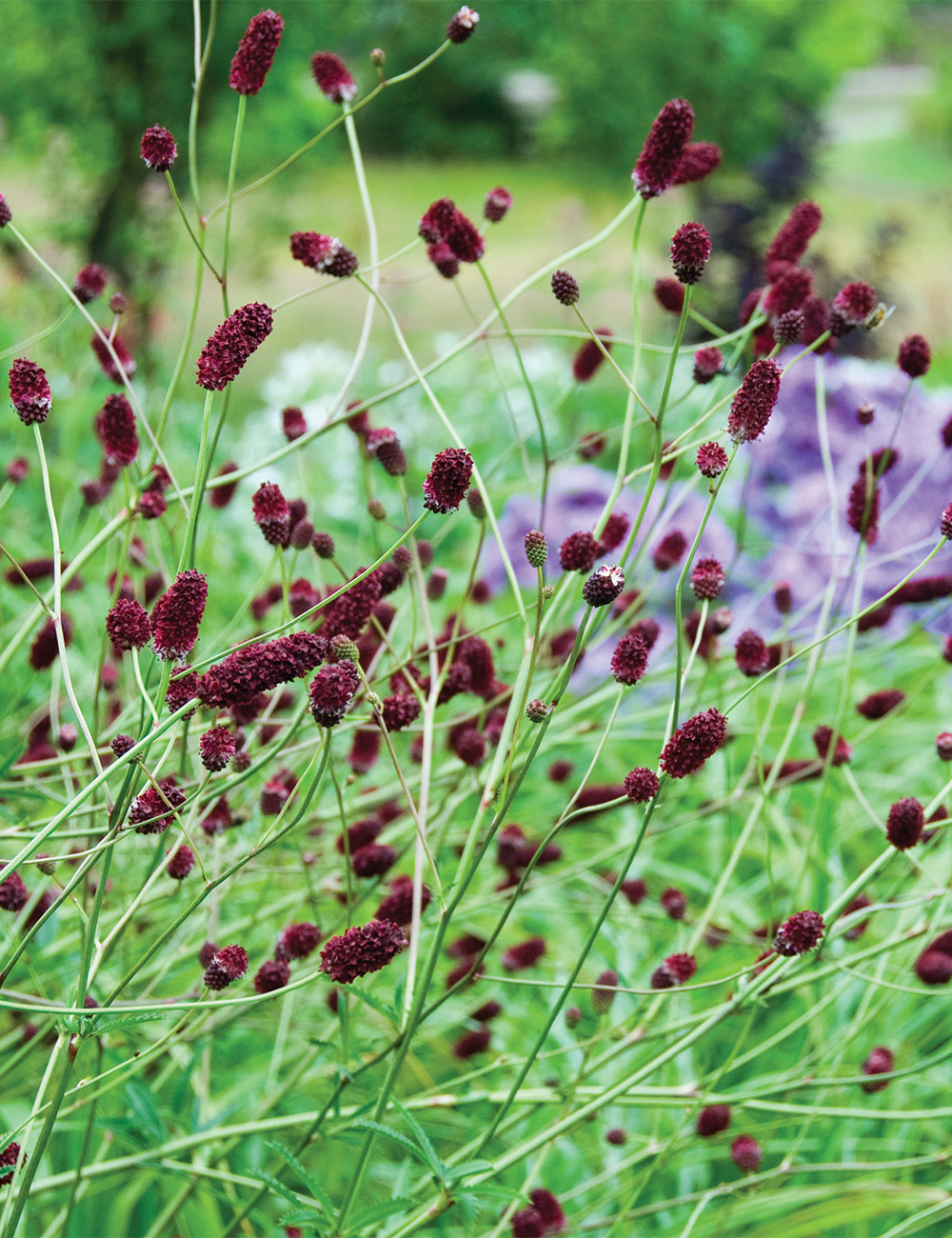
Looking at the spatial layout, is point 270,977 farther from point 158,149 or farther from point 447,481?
point 158,149

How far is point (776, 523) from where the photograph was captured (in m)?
2.64

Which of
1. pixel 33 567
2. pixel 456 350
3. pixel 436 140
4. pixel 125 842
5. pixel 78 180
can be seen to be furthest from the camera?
pixel 436 140

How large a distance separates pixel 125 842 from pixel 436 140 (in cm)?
1594

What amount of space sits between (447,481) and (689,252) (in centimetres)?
26

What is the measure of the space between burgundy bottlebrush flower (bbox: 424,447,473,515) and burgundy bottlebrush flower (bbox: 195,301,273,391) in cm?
14

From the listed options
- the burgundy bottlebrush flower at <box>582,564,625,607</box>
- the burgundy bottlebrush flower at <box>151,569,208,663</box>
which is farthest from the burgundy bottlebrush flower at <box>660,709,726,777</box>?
the burgundy bottlebrush flower at <box>151,569,208,663</box>

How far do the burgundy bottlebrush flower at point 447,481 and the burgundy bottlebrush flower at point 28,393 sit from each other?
1.04ft

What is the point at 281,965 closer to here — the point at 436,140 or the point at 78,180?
the point at 78,180

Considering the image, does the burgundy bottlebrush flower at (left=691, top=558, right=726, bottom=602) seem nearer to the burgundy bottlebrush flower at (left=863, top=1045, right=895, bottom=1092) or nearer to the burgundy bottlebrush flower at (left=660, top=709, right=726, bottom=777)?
the burgundy bottlebrush flower at (left=660, top=709, right=726, bottom=777)

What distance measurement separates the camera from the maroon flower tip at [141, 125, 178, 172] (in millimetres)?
934

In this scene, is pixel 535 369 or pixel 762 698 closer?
pixel 762 698

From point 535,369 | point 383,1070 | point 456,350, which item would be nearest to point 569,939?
point 383,1070

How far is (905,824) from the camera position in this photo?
91 cm

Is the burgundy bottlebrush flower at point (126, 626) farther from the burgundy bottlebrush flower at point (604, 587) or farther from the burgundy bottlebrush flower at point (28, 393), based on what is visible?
the burgundy bottlebrush flower at point (604, 587)
